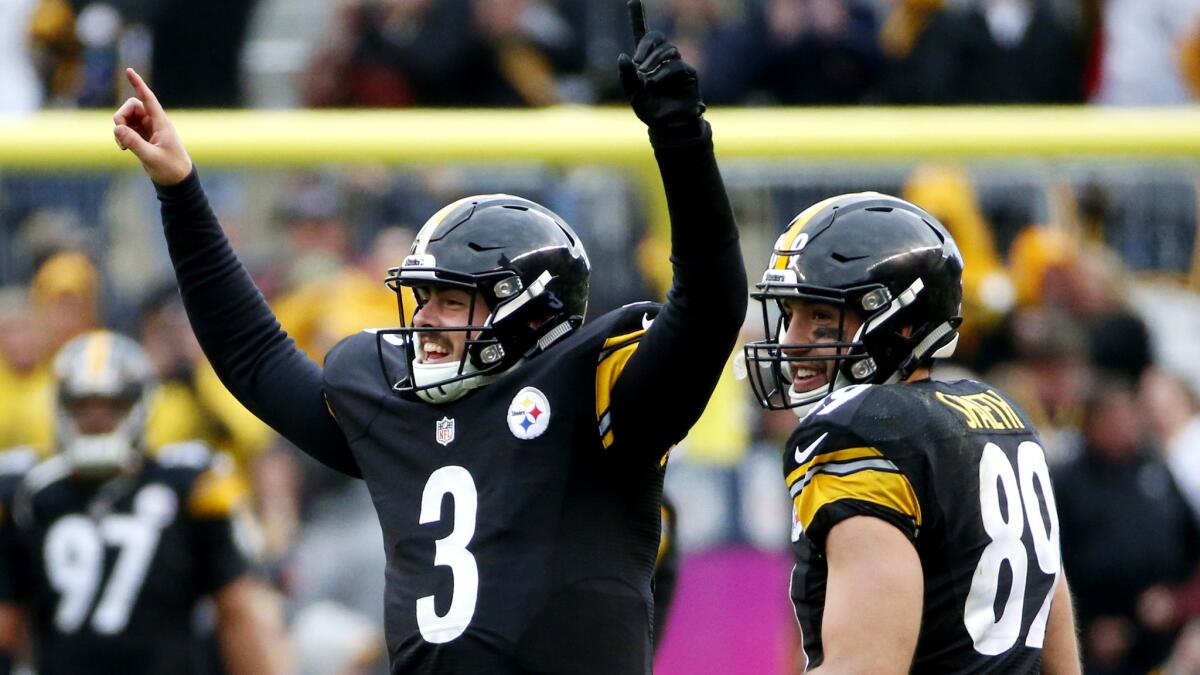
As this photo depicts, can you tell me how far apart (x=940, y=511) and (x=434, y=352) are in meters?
0.97

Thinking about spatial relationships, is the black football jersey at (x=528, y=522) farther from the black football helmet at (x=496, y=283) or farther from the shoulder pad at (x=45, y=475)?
the shoulder pad at (x=45, y=475)

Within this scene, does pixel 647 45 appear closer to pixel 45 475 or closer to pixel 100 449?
pixel 100 449

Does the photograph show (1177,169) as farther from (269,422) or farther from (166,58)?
(269,422)

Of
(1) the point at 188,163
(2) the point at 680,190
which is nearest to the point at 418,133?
(1) the point at 188,163

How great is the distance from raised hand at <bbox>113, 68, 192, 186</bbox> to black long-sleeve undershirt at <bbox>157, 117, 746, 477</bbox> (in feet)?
0.12

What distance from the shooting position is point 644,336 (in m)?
3.58

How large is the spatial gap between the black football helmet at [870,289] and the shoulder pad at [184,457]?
332cm

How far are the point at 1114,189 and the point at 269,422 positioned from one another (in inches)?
173

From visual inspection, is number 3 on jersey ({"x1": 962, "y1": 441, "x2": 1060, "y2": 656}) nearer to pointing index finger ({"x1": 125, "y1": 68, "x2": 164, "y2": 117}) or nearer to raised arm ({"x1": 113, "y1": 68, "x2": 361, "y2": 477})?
raised arm ({"x1": 113, "y1": 68, "x2": 361, "y2": 477})

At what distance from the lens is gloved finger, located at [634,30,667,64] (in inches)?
133

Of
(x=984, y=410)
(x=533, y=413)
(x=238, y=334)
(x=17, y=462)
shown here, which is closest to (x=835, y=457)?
(x=984, y=410)

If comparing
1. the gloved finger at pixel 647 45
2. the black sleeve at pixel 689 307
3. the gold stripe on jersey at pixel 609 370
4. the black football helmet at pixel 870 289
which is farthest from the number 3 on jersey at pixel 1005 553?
the gloved finger at pixel 647 45

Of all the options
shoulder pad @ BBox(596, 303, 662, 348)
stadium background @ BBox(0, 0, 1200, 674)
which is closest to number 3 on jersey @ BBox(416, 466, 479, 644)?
shoulder pad @ BBox(596, 303, 662, 348)

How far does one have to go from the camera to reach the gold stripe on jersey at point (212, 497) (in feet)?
21.7
